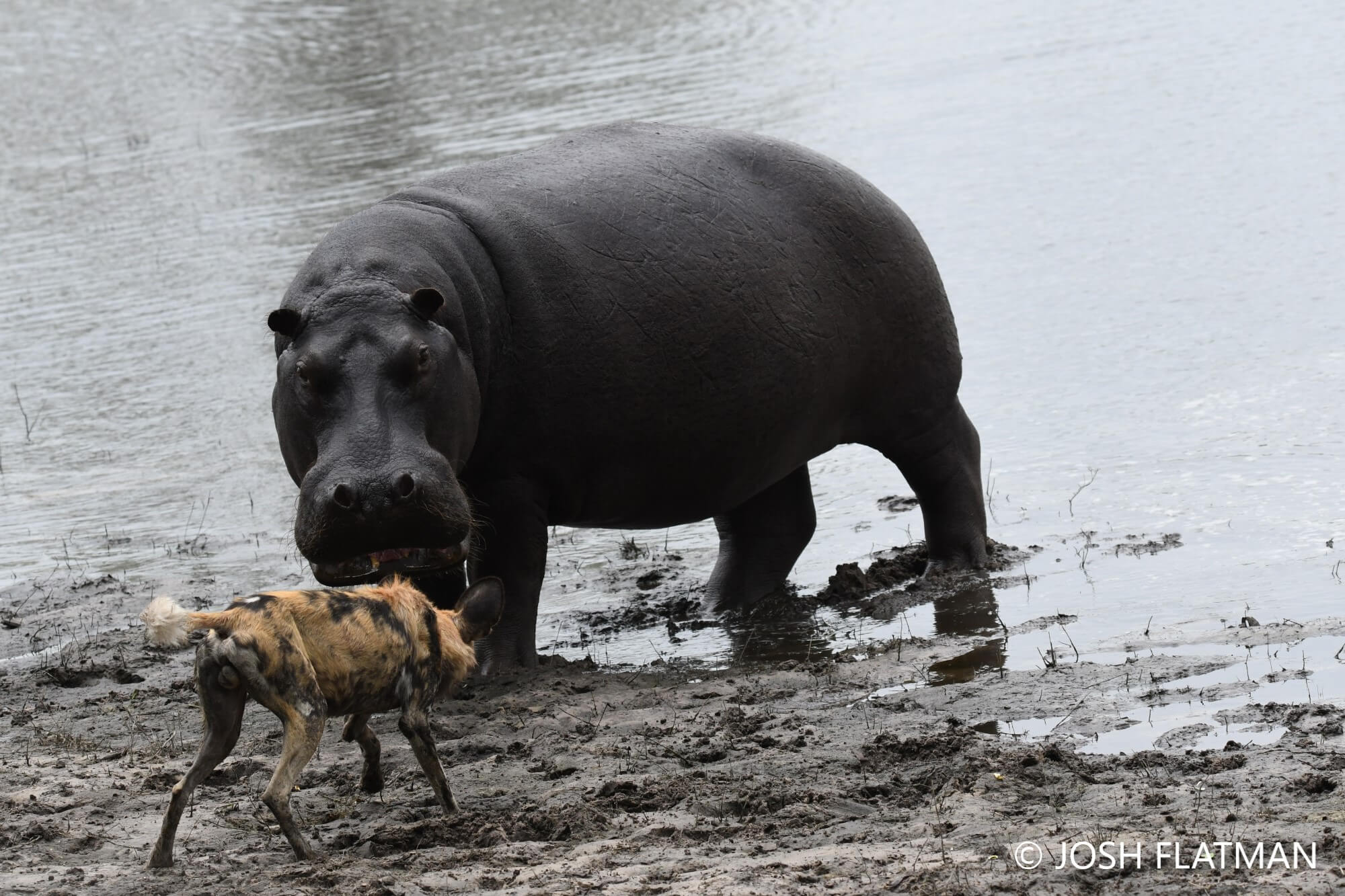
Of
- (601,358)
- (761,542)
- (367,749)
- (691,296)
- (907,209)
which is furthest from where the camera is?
(907,209)

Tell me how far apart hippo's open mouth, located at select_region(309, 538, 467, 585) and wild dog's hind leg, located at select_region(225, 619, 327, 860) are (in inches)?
32.3

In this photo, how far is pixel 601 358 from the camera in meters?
6.65

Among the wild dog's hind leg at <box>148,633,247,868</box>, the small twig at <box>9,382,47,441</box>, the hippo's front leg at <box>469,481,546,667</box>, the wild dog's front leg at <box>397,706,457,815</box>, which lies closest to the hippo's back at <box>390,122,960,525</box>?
the hippo's front leg at <box>469,481,546,667</box>

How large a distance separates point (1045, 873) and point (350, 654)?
6.59ft

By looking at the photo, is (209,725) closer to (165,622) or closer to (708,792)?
(165,622)

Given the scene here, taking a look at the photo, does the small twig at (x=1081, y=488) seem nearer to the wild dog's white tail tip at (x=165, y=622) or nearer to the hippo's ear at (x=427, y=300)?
the hippo's ear at (x=427, y=300)

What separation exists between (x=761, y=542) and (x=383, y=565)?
2747 millimetres

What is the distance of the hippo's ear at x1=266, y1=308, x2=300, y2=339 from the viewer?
5906 mm

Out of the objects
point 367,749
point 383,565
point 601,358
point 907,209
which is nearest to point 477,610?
point 383,565

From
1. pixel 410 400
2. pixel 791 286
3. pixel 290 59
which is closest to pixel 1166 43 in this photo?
pixel 290 59

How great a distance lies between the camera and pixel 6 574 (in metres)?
8.97

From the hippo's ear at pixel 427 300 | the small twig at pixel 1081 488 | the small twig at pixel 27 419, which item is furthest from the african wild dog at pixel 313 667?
the small twig at pixel 27 419

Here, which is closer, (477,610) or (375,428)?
(477,610)

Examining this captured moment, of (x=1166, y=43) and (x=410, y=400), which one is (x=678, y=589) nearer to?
(x=410, y=400)
